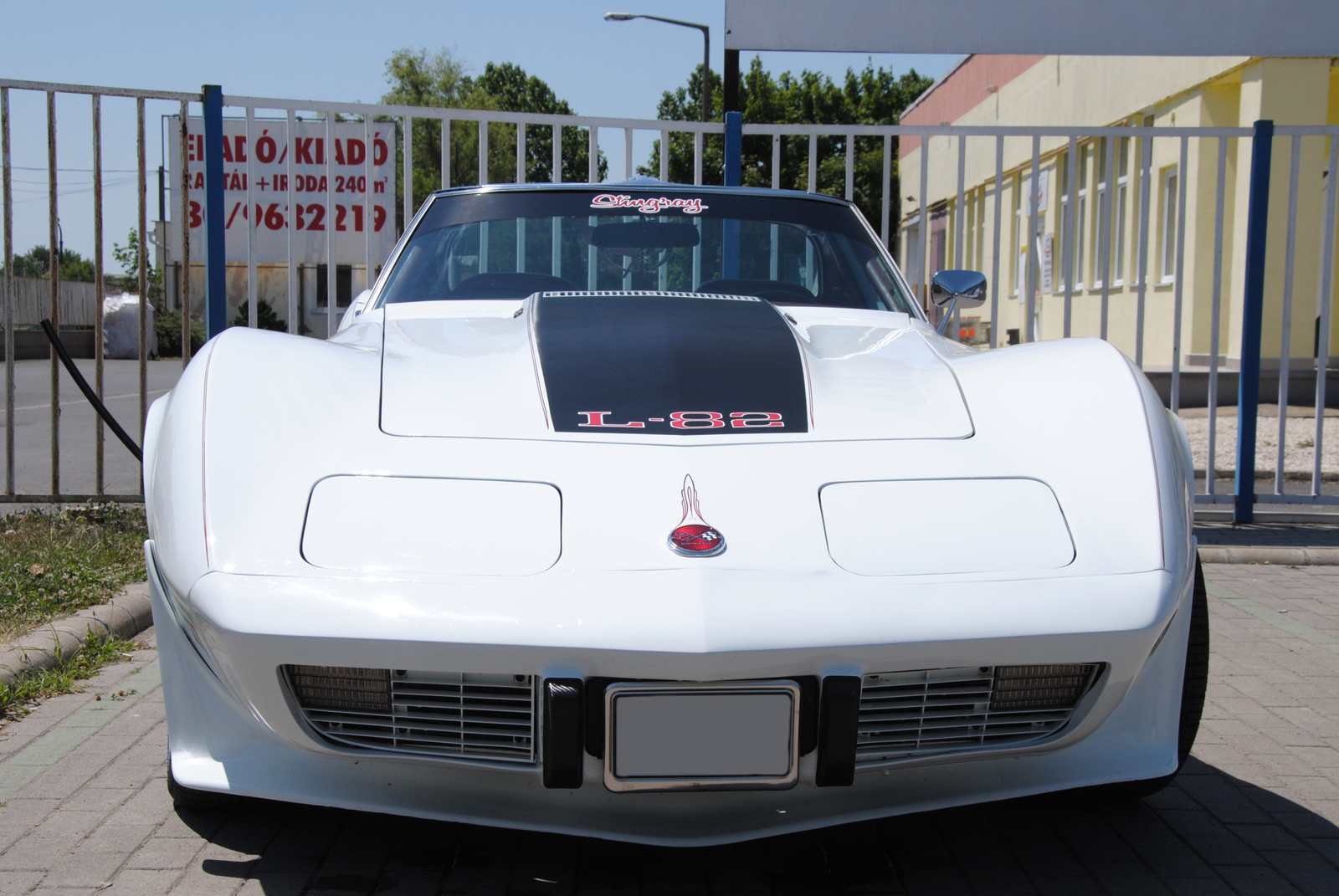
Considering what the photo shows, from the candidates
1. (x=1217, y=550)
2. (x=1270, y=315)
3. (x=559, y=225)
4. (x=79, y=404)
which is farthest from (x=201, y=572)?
(x=79, y=404)

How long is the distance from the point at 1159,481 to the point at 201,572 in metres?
1.62

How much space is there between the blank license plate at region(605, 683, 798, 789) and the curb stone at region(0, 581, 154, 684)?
7.29ft

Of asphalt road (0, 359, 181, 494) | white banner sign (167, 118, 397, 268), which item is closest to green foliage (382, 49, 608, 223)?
asphalt road (0, 359, 181, 494)

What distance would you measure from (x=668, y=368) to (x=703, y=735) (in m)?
0.85

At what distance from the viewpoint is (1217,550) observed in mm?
5391

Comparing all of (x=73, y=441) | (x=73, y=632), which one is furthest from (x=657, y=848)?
(x=73, y=441)

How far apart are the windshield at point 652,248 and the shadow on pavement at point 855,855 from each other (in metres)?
1.52

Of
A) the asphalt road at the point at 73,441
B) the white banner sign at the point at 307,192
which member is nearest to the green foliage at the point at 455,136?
the asphalt road at the point at 73,441

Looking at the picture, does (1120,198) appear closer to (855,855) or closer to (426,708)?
(855,855)

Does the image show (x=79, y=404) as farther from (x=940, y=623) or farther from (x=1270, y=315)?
(x=940, y=623)

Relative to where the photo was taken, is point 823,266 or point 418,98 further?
point 418,98

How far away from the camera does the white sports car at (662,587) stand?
1.73 meters

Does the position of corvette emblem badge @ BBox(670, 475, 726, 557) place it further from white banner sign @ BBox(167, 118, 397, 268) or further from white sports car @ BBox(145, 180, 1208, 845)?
white banner sign @ BBox(167, 118, 397, 268)

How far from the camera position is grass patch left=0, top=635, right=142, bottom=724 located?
305 centimetres
